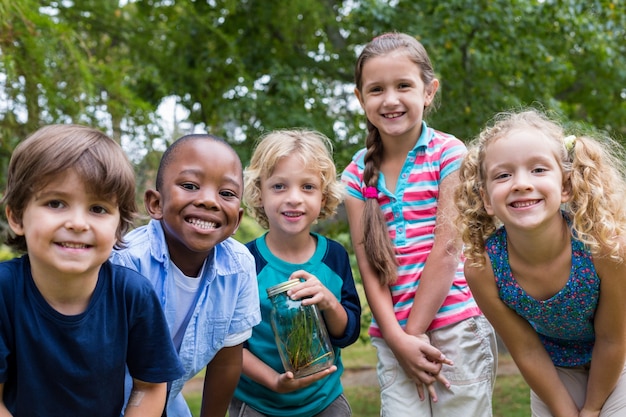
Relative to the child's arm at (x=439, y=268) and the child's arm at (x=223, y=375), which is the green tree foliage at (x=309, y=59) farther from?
the child's arm at (x=439, y=268)

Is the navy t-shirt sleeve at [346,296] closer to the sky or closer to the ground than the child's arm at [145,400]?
closer to the sky

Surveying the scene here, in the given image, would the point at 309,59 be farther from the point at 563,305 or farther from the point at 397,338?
the point at 563,305

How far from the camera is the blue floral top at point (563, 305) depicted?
2.83 m

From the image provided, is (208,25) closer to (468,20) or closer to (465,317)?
(468,20)

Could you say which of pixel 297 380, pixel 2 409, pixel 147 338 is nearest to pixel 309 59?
pixel 297 380

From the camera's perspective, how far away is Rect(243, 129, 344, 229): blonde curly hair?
3232 millimetres

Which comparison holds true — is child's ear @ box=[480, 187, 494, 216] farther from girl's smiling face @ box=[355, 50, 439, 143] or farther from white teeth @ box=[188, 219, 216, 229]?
white teeth @ box=[188, 219, 216, 229]

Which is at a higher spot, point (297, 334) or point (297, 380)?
point (297, 334)

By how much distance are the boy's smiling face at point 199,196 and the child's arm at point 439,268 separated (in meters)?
0.88

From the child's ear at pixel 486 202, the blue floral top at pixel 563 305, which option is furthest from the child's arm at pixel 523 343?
the child's ear at pixel 486 202

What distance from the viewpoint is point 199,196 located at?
2676 mm

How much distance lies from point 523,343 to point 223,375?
1.25 meters

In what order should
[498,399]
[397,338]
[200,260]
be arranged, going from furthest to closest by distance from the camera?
[498,399], [397,338], [200,260]

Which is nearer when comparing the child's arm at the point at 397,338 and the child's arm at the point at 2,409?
the child's arm at the point at 2,409
